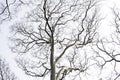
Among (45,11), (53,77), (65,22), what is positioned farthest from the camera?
(65,22)

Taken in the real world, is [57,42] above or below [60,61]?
above

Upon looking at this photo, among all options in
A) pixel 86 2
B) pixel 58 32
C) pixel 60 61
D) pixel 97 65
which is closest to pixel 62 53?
pixel 60 61

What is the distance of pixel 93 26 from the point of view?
54.6 feet

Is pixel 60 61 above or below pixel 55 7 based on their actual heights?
below

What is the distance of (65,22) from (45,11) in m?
1.85

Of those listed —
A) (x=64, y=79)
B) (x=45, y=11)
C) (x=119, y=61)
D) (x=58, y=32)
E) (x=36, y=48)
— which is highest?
(x=45, y=11)

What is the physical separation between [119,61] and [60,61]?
380cm

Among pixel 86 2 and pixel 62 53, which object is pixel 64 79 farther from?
pixel 86 2

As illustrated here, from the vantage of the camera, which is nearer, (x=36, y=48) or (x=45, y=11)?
(x=45, y=11)

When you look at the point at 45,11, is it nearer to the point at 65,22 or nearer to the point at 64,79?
the point at 65,22

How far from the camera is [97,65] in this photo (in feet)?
53.9

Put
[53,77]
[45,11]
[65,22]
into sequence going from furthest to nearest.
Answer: [65,22] < [45,11] < [53,77]

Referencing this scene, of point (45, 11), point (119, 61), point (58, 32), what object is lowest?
point (119, 61)

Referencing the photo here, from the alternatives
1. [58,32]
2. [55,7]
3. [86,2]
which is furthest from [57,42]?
[86,2]
